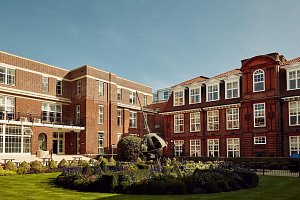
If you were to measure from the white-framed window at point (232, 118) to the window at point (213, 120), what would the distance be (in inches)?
55.4

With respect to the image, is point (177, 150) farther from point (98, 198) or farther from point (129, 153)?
point (98, 198)

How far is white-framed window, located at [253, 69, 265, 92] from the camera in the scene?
31.9 metres

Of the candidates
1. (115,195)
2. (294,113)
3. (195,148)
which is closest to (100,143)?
(195,148)

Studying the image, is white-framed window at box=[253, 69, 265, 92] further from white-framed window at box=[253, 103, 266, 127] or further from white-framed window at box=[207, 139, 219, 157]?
white-framed window at box=[207, 139, 219, 157]

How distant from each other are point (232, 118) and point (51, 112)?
845 inches

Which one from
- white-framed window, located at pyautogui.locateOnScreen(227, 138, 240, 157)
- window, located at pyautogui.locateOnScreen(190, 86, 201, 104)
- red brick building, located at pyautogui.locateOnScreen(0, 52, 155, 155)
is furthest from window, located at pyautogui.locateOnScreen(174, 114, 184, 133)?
red brick building, located at pyautogui.locateOnScreen(0, 52, 155, 155)

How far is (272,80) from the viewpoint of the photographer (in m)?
31.1

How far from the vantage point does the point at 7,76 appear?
34.2 metres

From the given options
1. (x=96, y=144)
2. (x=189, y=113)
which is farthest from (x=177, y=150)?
(x=96, y=144)

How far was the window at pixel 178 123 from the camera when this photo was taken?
39094 millimetres

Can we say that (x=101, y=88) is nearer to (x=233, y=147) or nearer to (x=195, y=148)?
(x=195, y=148)

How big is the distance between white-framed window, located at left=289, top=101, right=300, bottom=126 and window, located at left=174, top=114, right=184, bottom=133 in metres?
13.1

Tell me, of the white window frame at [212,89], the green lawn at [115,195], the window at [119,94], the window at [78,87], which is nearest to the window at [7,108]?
the window at [78,87]

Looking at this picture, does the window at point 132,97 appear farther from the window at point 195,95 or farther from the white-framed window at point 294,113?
the white-framed window at point 294,113
